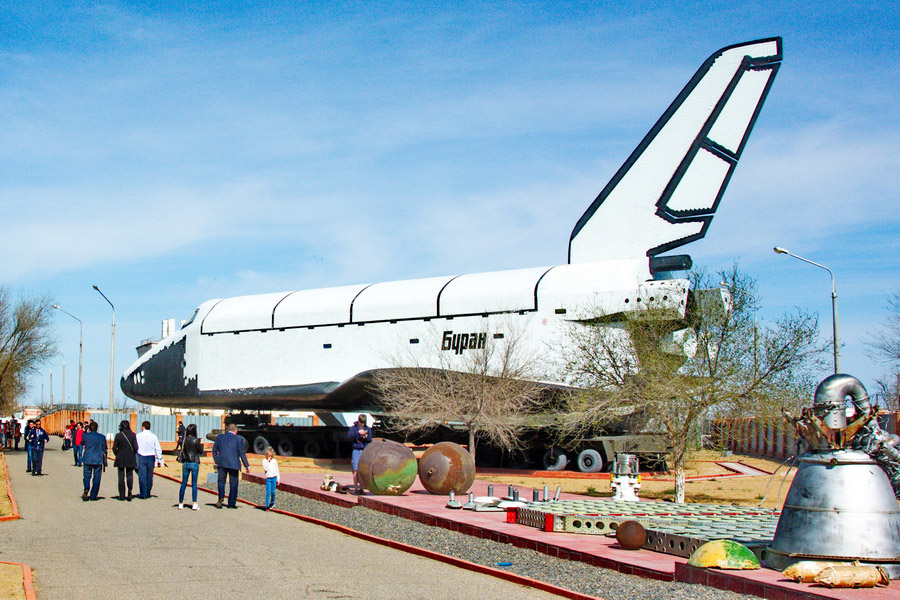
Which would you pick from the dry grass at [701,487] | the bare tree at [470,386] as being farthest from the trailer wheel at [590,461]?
the bare tree at [470,386]

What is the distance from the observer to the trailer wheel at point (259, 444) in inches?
1141

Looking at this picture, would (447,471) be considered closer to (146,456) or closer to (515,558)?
(146,456)

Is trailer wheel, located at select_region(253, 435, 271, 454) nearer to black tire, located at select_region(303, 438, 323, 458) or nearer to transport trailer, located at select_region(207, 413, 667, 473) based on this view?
transport trailer, located at select_region(207, 413, 667, 473)

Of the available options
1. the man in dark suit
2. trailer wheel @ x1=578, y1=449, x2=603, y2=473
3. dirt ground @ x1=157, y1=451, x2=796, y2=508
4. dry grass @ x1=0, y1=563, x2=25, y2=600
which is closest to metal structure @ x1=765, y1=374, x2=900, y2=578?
dry grass @ x1=0, y1=563, x2=25, y2=600

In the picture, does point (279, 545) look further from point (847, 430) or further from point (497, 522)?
point (847, 430)

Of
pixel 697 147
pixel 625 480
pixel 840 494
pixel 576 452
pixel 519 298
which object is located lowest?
pixel 576 452

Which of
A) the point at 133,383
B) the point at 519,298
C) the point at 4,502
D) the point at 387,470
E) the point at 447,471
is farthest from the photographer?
the point at 133,383

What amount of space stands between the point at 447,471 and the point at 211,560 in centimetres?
656

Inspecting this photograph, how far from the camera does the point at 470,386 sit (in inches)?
925

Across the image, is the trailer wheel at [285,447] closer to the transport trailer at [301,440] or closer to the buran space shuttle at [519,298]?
the transport trailer at [301,440]

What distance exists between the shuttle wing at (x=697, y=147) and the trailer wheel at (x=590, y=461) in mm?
5046

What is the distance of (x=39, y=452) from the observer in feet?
69.1

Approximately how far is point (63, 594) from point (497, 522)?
18.6 ft

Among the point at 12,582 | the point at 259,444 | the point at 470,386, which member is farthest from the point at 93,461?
the point at 259,444
